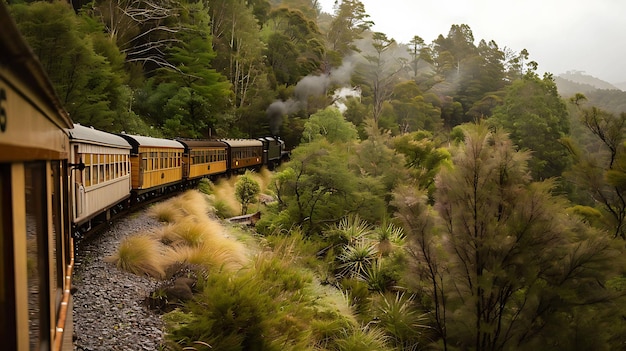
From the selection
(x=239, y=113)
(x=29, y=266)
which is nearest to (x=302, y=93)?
(x=239, y=113)

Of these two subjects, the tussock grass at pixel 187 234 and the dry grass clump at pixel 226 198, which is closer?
the tussock grass at pixel 187 234

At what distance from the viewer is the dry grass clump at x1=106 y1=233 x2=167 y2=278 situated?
6.79 metres

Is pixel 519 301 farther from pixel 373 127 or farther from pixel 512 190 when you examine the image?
pixel 373 127

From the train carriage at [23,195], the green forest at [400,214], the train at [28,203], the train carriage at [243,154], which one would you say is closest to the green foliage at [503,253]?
the green forest at [400,214]

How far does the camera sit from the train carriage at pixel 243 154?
22.1 metres

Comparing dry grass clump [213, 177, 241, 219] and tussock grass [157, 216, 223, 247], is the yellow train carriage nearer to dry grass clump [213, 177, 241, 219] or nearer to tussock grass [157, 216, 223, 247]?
dry grass clump [213, 177, 241, 219]

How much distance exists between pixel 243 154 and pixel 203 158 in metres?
6.00

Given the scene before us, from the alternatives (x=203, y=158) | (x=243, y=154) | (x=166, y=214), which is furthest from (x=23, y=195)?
(x=243, y=154)

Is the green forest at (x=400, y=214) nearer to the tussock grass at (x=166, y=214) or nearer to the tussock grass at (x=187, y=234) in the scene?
the tussock grass at (x=187, y=234)

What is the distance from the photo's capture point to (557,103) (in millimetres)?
27000

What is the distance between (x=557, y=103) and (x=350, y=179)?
20693mm

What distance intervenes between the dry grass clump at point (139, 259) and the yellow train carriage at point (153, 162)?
445 cm

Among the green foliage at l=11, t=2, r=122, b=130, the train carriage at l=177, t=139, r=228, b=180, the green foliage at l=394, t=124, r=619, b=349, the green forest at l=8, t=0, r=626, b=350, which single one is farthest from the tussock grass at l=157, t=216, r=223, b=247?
the green foliage at l=11, t=2, r=122, b=130

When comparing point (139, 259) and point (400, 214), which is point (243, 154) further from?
point (400, 214)
